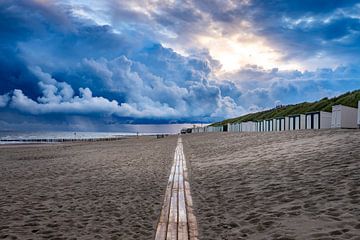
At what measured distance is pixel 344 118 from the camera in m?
23.7

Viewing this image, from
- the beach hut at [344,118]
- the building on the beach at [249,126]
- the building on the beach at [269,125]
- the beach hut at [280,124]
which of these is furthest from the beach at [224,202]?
the building on the beach at [249,126]

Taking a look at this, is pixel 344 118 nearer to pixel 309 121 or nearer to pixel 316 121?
pixel 316 121

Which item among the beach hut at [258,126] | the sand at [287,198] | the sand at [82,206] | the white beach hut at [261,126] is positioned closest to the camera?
the sand at [287,198]

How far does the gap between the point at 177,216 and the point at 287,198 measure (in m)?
2.47

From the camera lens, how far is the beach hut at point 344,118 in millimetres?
23609

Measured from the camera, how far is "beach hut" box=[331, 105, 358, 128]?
77.5ft

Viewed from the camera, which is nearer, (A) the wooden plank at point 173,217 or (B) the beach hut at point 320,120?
(A) the wooden plank at point 173,217

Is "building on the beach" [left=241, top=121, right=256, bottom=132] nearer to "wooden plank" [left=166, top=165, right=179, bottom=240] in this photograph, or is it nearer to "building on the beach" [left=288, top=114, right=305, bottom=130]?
"building on the beach" [left=288, top=114, right=305, bottom=130]

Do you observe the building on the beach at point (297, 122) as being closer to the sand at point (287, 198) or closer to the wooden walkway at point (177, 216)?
the sand at point (287, 198)

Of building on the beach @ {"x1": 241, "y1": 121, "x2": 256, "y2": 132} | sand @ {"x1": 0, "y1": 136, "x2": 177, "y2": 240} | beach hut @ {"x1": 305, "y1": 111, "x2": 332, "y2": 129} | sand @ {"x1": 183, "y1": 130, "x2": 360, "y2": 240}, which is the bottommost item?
sand @ {"x1": 0, "y1": 136, "x2": 177, "y2": 240}

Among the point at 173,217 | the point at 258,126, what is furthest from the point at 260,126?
the point at 173,217

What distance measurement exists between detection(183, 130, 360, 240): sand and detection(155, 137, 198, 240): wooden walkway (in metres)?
0.20

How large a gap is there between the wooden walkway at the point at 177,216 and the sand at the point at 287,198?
201 millimetres

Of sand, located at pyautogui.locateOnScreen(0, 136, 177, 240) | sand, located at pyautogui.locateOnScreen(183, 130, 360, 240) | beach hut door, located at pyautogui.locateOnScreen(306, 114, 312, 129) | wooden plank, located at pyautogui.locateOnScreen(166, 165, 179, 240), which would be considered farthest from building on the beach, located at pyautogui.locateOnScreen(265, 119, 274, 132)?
wooden plank, located at pyautogui.locateOnScreen(166, 165, 179, 240)
